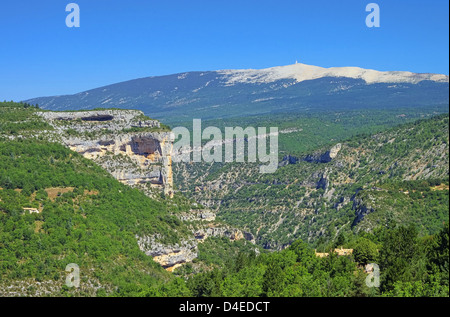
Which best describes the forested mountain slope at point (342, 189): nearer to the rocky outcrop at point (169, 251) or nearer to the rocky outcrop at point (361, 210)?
the rocky outcrop at point (361, 210)

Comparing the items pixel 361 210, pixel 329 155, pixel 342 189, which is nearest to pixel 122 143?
pixel 361 210

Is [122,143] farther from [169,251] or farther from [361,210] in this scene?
[361,210]

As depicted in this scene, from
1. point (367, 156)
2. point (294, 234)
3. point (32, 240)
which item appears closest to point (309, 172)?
point (367, 156)

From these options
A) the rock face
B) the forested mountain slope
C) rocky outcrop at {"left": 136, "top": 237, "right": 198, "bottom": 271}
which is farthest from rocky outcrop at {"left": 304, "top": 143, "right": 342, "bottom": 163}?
rocky outcrop at {"left": 136, "top": 237, "right": 198, "bottom": 271}

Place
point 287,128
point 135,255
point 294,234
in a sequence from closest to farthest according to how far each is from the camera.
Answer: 1. point 135,255
2. point 294,234
3. point 287,128

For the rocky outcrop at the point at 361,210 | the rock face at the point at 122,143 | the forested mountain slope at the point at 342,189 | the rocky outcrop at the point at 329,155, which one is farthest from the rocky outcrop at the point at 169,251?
the rocky outcrop at the point at 329,155

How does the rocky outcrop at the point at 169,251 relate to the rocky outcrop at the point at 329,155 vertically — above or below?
below

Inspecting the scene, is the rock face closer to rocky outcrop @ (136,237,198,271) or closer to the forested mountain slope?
rocky outcrop @ (136,237,198,271)
